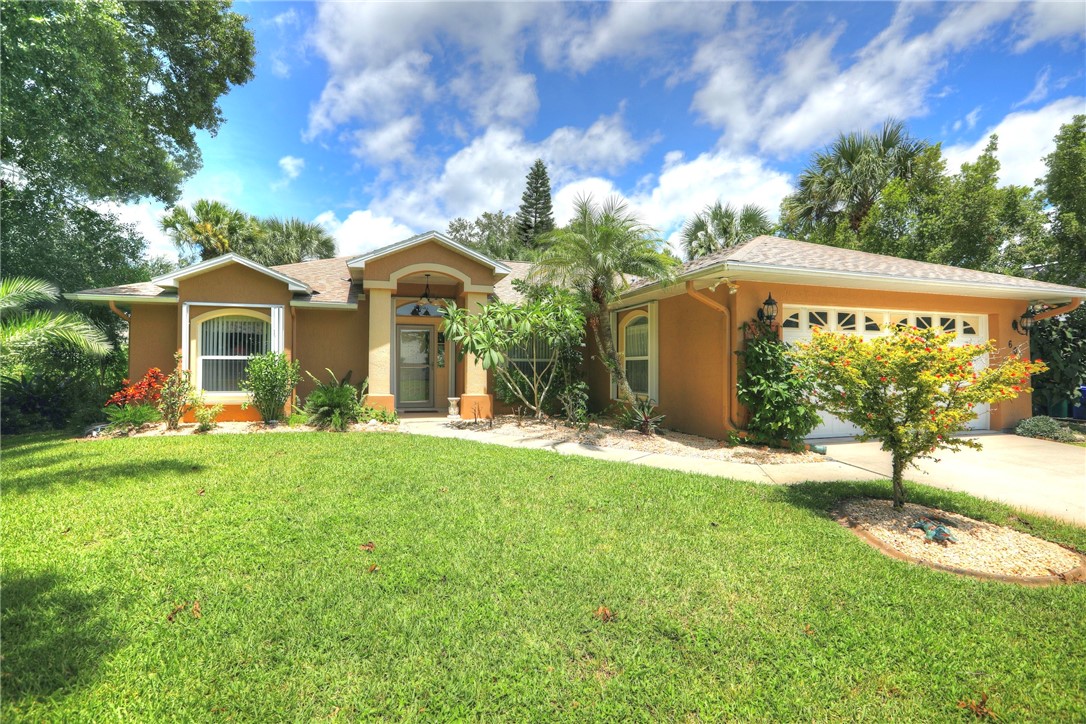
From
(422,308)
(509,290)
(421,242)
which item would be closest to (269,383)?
(422,308)

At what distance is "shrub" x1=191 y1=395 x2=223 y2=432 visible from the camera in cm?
962

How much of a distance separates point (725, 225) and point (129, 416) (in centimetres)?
2296

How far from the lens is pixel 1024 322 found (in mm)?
10195

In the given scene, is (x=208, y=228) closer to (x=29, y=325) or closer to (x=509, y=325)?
(x=509, y=325)

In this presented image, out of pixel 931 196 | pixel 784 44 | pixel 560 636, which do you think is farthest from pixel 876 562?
pixel 931 196

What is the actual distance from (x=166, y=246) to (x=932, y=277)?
29.8m

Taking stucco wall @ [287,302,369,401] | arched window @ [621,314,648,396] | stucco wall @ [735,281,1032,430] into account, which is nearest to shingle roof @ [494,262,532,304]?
arched window @ [621,314,648,396]

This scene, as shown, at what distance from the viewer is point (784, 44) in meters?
9.09

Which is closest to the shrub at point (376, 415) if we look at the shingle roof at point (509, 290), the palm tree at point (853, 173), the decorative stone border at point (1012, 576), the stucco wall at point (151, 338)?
the shingle roof at point (509, 290)

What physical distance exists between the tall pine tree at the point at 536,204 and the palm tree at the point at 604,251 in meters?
26.3

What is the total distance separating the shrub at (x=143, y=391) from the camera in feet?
31.9

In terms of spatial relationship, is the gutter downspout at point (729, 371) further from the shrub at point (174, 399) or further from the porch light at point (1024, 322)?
the shrub at point (174, 399)

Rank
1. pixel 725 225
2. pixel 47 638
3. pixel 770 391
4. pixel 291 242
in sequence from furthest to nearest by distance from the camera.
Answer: pixel 291 242, pixel 725 225, pixel 770 391, pixel 47 638

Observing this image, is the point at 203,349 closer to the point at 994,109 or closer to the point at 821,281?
the point at 821,281
